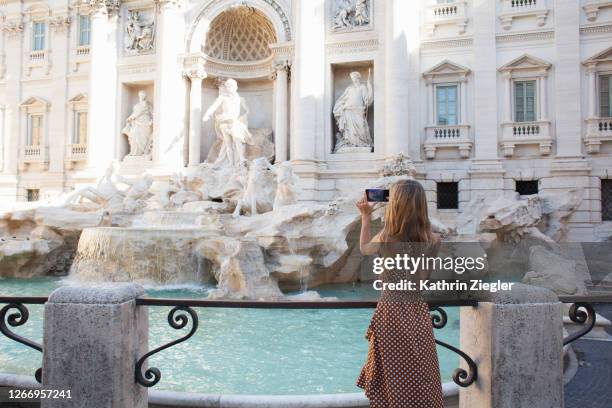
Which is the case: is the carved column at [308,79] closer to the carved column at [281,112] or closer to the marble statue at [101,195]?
the carved column at [281,112]

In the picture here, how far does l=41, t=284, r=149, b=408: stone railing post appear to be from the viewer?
2.68 meters

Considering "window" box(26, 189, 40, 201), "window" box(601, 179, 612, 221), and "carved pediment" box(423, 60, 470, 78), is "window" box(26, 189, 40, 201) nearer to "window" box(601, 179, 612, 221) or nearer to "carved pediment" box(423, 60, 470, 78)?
"carved pediment" box(423, 60, 470, 78)

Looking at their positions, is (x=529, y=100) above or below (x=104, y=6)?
below

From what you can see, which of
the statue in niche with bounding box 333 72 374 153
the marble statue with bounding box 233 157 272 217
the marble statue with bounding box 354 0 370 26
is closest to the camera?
the marble statue with bounding box 233 157 272 217

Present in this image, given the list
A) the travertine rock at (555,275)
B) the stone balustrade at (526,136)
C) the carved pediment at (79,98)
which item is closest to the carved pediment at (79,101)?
the carved pediment at (79,98)

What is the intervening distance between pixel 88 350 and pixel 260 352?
336cm

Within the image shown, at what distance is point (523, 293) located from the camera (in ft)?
8.79

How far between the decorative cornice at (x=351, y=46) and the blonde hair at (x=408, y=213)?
597 inches

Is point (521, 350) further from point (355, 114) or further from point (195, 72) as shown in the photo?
point (195, 72)

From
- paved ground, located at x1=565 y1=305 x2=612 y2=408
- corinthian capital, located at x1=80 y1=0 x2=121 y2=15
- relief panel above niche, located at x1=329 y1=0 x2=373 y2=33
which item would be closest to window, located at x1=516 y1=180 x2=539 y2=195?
relief panel above niche, located at x1=329 y1=0 x2=373 y2=33

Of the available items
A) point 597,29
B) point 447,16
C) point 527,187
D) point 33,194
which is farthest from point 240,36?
point 597,29

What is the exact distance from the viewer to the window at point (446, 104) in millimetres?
16297

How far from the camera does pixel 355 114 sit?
650 inches

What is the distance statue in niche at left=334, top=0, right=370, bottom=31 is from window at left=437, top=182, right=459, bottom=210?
621 cm
